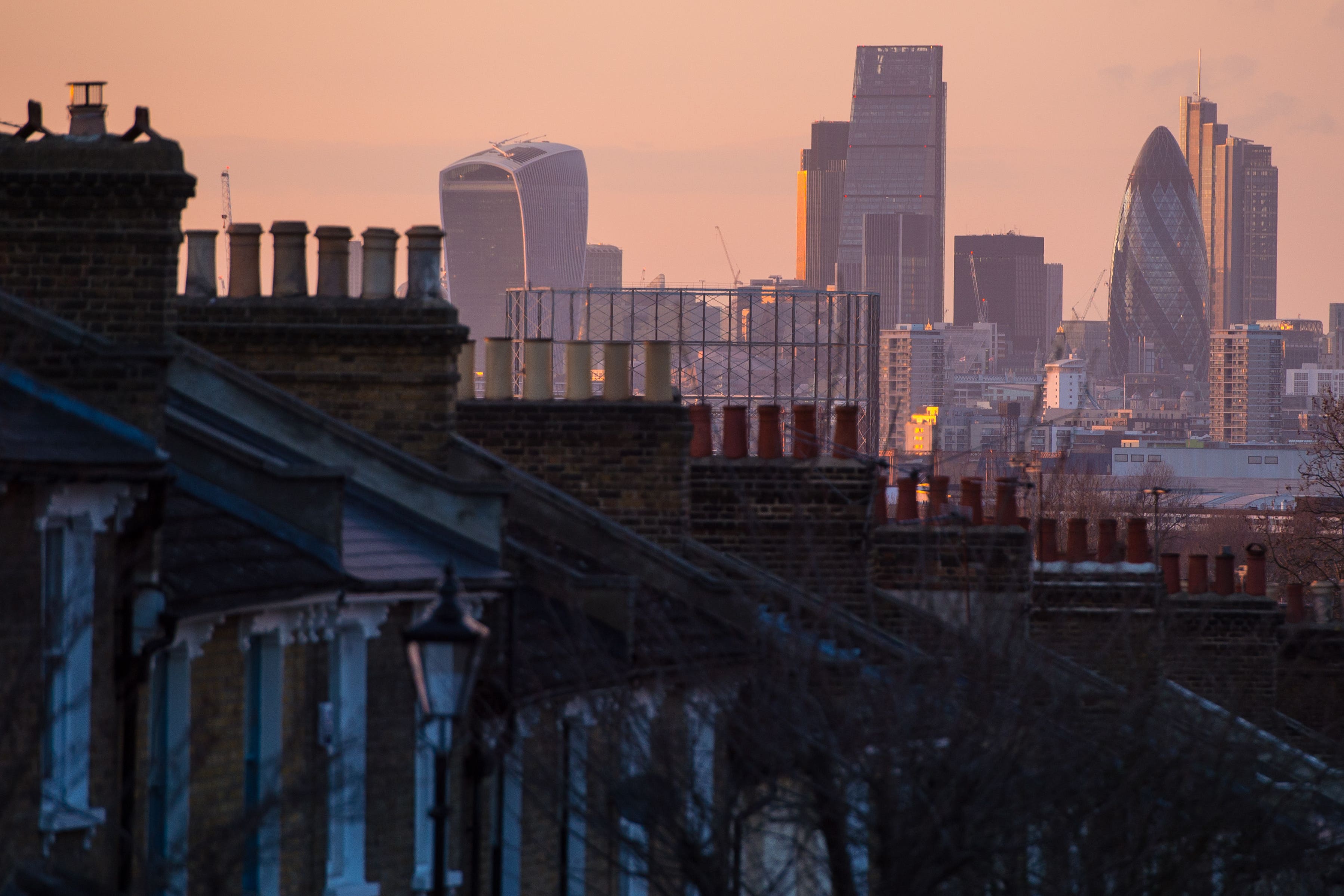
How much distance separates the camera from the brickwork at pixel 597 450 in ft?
57.4

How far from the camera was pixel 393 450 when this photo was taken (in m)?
13.6

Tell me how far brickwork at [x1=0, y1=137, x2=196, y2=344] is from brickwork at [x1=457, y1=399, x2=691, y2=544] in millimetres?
6242

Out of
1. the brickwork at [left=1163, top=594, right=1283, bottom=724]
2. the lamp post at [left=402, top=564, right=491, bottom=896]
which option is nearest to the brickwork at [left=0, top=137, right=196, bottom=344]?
the lamp post at [left=402, top=564, right=491, bottom=896]

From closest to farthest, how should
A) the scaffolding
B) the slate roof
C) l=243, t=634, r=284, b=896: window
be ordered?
the slate roof < l=243, t=634, r=284, b=896: window < the scaffolding

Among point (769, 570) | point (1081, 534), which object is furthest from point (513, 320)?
point (769, 570)

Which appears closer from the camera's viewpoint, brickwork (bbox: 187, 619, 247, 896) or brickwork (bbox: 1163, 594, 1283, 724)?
brickwork (bbox: 187, 619, 247, 896)

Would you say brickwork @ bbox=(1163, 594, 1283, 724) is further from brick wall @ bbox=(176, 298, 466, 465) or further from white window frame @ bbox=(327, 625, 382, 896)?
white window frame @ bbox=(327, 625, 382, 896)

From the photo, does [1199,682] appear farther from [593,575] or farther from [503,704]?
[503,704]

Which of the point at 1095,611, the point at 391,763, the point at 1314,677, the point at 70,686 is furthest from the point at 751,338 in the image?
the point at 70,686

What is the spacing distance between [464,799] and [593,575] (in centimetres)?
216

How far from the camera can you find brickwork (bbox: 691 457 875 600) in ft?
62.8

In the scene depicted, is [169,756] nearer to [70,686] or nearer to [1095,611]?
[70,686]

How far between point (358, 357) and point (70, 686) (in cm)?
570

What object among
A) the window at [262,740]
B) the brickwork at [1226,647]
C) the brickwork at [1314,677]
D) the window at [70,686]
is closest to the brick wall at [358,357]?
the window at [262,740]
